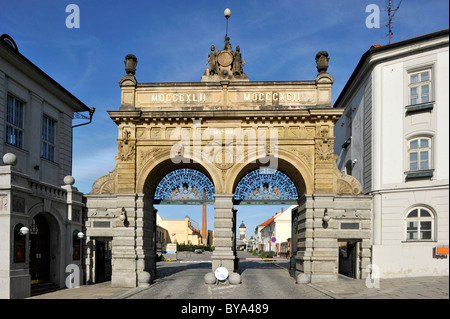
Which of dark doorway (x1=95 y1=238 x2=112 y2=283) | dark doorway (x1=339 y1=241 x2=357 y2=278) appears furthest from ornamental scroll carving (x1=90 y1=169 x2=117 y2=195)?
dark doorway (x1=339 y1=241 x2=357 y2=278)

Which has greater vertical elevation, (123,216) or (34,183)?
(34,183)

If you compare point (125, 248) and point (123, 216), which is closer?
point (123, 216)

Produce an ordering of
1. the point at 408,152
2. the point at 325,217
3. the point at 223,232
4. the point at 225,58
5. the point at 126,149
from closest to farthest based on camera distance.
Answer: the point at 408,152, the point at 325,217, the point at 223,232, the point at 126,149, the point at 225,58

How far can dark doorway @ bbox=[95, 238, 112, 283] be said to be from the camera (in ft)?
77.6

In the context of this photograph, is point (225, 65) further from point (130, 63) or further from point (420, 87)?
point (420, 87)

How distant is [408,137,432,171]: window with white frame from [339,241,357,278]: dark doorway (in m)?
5.14

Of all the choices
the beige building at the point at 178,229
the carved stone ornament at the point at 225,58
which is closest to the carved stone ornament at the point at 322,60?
the carved stone ornament at the point at 225,58

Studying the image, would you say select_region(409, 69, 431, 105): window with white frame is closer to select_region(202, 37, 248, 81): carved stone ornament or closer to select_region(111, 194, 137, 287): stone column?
select_region(202, 37, 248, 81): carved stone ornament

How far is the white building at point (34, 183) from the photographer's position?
55.4 ft

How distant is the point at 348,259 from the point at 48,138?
58.5ft

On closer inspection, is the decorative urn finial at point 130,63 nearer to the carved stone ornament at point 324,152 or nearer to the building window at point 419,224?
Answer: the carved stone ornament at point 324,152

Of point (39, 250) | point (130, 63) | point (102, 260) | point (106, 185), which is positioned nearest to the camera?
point (39, 250)

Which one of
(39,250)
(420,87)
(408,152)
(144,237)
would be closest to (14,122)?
(39,250)

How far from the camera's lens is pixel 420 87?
64.2 ft
